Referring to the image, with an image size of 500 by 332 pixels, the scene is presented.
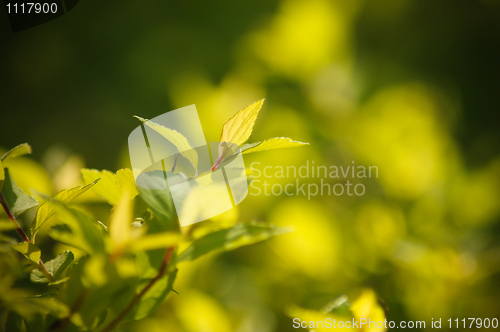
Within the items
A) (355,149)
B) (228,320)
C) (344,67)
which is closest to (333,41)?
(344,67)

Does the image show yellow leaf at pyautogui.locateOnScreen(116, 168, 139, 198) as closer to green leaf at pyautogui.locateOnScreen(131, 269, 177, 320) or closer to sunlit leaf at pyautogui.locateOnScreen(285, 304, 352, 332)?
green leaf at pyautogui.locateOnScreen(131, 269, 177, 320)

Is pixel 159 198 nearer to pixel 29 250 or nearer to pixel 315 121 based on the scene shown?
pixel 29 250

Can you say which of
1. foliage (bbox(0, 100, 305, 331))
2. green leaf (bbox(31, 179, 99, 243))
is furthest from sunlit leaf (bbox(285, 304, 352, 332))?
green leaf (bbox(31, 179, 99, 243))

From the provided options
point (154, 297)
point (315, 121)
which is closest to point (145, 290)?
point (154, 297)

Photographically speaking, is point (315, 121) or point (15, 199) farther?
point (315, 121)

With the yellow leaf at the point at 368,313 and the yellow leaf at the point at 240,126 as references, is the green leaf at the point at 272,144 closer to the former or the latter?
the yellow leaf at the point at 240,126

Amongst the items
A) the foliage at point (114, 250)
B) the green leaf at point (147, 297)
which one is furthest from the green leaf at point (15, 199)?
the green leaf at point (147, 297)
